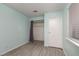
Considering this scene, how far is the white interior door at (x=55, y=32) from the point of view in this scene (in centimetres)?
417

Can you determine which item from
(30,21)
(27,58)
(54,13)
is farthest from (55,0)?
(30,21)

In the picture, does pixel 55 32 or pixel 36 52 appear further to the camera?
pixel 55 32

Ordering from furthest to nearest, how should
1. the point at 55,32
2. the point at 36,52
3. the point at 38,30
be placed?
the point at 38,30
the point at 55,32
the point at 36,52

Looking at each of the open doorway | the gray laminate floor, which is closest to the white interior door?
the gray laminate floor

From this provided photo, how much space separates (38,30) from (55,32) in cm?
235

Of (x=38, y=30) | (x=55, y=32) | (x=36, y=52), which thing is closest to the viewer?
(x=36, y=52)

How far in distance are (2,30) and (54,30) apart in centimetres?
250

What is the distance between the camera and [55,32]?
4.30m

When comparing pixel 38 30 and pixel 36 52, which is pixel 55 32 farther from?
pixel 38 30

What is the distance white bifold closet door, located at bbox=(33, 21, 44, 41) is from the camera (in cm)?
641

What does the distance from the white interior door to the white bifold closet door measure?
203 cm

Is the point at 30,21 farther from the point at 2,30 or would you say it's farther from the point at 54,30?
the point at 2,30

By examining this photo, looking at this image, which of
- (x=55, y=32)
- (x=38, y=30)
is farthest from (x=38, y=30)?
(x=55, y=32)

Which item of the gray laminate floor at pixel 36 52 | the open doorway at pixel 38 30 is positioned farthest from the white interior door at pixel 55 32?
the open doorway at pixel 38 30
